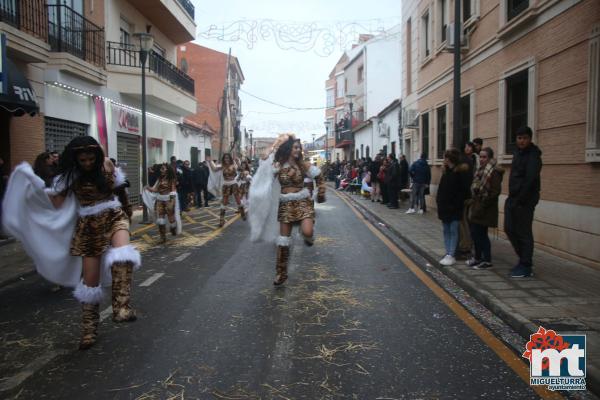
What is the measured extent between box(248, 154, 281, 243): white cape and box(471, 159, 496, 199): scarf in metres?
2.81

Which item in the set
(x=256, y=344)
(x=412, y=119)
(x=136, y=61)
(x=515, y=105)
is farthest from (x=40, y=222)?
(x=412, y=119)

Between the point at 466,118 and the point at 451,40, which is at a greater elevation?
the point at 451,40

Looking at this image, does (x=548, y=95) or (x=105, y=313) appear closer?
(x=105, y=313)

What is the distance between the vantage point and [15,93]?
10727mm

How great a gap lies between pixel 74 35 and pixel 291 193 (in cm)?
1162

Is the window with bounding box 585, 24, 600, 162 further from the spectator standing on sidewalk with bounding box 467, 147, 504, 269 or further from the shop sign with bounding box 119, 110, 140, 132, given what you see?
the shop sign with bounding box 119, 110, 140, 132

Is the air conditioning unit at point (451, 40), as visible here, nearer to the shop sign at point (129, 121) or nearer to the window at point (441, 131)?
the window at point (441, 131)

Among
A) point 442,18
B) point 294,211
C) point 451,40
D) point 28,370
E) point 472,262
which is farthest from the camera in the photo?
point 442,18

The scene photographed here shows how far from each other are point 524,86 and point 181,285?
7.75 meters

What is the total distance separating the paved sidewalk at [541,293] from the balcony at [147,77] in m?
12.8

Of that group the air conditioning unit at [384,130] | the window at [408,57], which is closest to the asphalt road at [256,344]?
the window at [408,57]

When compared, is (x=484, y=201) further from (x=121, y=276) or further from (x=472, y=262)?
(x=121, y=276)

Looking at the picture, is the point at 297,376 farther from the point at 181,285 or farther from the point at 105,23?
the point at 105,23

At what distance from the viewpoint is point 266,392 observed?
372 centimetres
